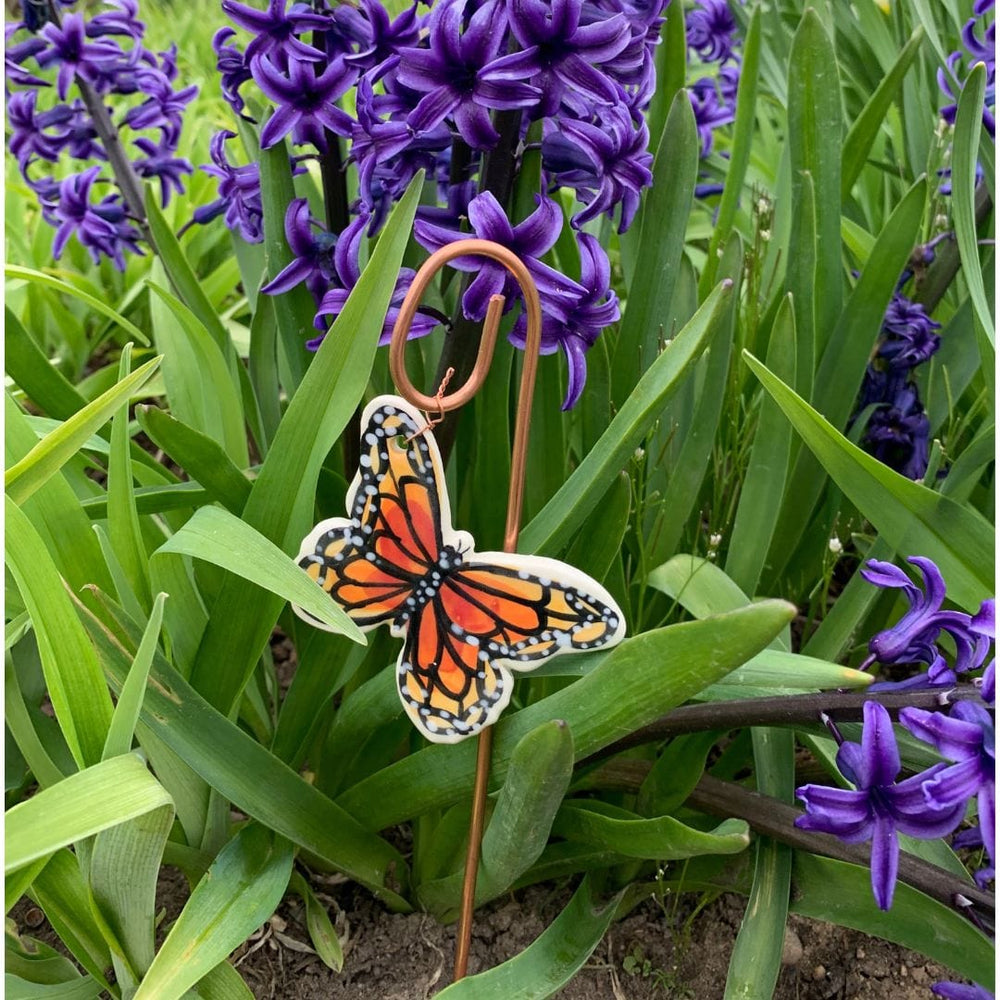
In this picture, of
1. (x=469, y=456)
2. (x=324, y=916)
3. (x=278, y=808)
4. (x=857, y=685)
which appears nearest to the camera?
(x=857, y=685)

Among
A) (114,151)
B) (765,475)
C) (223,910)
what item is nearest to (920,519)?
(765,475)

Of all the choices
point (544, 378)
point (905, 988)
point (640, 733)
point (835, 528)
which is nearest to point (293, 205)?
point (544, 378)

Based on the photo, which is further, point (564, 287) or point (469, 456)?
point (469, 456)

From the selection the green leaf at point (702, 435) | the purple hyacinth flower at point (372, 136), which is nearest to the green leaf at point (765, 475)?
the green leaf at point (702, 435)

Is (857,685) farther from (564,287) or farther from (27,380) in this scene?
(27,380)

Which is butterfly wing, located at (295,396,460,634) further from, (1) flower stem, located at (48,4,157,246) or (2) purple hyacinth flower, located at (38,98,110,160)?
(2) purple hyacinth flower, located at (38,98,110,160)

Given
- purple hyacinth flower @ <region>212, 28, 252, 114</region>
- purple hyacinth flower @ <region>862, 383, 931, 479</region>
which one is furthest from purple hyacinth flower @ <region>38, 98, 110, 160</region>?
purple hyacinth flower @ <region>862, 383, 931, 479</region>
